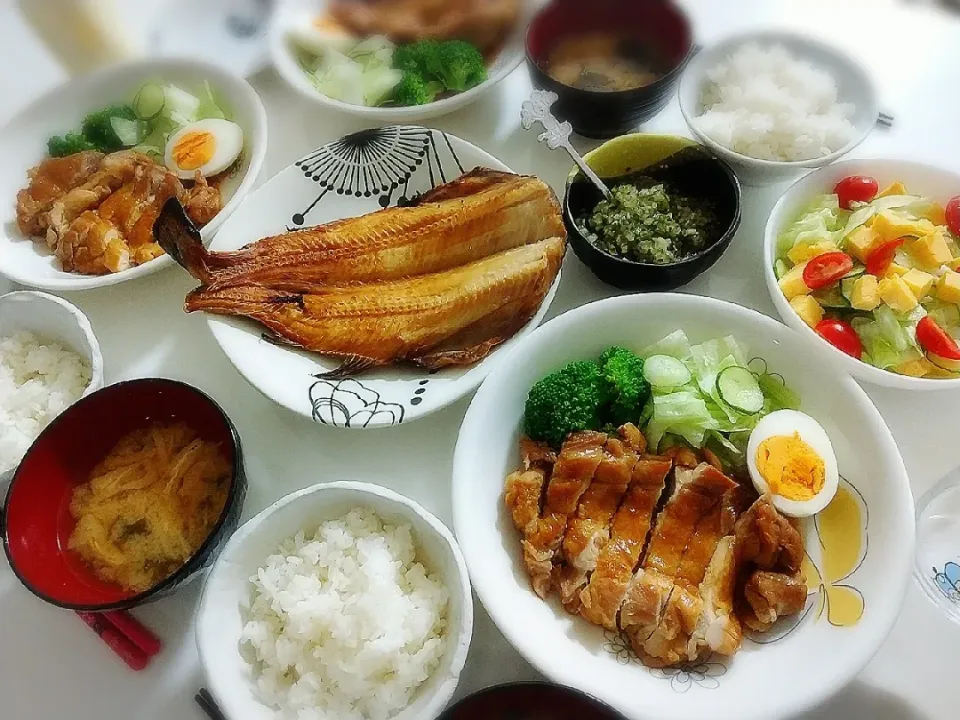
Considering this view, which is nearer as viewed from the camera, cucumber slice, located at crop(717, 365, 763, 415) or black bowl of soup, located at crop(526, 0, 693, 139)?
cucumber slice, located at crop(717, 365, 763, 415)

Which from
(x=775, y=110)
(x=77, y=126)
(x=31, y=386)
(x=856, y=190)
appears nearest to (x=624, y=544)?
(x=856, y=190)

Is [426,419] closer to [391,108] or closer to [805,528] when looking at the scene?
[805,528]

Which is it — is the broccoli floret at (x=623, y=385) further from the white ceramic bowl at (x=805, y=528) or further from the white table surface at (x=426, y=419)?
the white table surface at (x=426, y=419)

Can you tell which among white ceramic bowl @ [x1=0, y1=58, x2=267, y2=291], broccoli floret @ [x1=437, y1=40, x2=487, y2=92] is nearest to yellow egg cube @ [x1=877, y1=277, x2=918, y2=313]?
broccoli floret @ [x1=437, y1=40, x2=487, y2=92]

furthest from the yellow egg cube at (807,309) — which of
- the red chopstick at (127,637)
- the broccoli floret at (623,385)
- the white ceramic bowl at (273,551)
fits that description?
the red chopstick at (127,637)

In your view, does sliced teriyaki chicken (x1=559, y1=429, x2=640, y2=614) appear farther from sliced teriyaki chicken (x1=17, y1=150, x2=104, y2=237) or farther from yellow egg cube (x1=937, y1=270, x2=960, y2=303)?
sliced teriyaki chicken (x1=17, y1=150, x2=104, y2=237)

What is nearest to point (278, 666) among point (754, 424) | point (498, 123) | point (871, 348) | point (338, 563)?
point (338, 563)

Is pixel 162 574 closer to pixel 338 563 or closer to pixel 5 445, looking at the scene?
pixel 338 563
